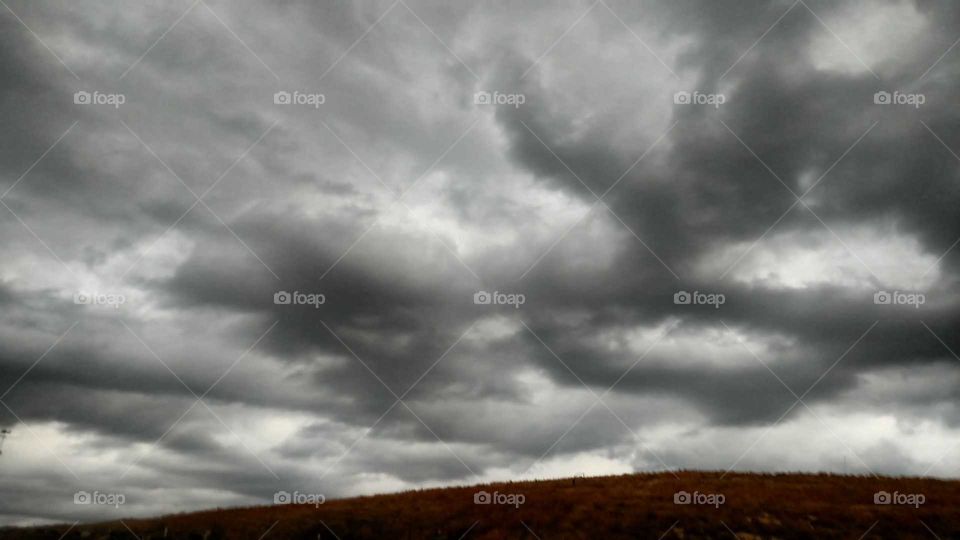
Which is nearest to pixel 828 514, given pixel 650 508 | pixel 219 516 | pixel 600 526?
pixel 650 508

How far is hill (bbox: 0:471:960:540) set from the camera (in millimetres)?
31000

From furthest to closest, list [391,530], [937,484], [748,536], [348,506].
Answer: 1. [937,484]
2. [348,506]
3. [391,530]
4. [748,536]

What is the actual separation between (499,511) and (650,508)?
8351mm

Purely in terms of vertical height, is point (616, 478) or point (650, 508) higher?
point (616, 478)

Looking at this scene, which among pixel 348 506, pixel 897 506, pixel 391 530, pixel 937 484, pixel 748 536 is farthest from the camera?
pixel 937 484

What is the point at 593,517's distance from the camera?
33.0m

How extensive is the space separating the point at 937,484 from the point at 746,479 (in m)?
13.0

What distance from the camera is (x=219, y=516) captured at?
3591cm

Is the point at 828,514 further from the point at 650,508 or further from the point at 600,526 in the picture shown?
the point at 600,526

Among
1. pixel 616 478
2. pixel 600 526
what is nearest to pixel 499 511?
pixel 600 526

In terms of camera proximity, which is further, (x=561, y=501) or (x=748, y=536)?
(x=561, y=501)

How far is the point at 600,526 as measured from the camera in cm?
3169

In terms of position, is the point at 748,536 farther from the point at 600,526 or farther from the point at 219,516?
the point at 219,516

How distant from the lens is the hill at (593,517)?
31000 millimetres
